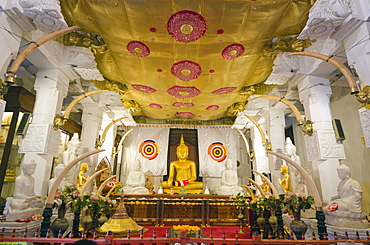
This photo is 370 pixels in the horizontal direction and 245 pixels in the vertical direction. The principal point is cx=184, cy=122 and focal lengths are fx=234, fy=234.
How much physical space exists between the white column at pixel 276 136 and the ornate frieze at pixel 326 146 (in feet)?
6.39

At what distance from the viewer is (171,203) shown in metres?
6.11

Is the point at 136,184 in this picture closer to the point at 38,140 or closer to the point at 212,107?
the point at 212,107

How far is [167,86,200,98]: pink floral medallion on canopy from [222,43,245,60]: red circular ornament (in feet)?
6.03

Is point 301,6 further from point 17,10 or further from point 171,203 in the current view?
point 171,203

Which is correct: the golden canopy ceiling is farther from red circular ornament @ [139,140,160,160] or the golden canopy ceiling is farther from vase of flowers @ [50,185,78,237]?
red circular ornament @ [139,140,160,160]

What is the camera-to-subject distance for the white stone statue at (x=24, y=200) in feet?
11.1

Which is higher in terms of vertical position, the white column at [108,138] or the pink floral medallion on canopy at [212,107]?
the pink floral medallion on canopy at [212,107]

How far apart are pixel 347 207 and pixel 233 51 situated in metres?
3.20

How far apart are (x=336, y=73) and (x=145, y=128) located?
7496 millimetres

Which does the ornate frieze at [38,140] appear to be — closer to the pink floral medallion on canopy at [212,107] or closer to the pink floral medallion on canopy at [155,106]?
the pink floral medallion on canopy at [155,106]

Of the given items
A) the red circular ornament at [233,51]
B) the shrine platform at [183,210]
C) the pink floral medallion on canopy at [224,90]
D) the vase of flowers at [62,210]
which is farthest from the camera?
the pink floral medallion on canopy at [224,90]

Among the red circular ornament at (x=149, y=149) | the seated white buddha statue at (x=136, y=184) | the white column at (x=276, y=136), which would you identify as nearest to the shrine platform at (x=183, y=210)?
the seated white buddha statue at (x=136, y=184)

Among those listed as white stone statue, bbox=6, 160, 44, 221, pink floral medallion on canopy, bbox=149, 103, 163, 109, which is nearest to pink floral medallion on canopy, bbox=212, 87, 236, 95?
pink floral medallion on canopy, bbox=149, 103, 163, 109

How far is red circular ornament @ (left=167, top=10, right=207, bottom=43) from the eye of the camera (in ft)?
12.0
